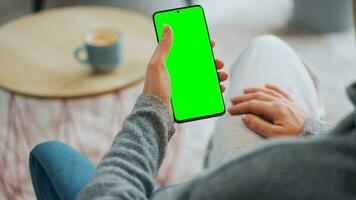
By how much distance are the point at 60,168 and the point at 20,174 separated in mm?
729

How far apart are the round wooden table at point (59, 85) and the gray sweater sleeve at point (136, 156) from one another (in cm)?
54

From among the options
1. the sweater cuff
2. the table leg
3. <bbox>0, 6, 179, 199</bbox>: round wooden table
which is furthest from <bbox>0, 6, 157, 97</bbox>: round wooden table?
the table leg

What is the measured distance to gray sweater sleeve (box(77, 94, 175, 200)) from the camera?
Answer: 2.12 feet

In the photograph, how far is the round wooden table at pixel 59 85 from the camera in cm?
129

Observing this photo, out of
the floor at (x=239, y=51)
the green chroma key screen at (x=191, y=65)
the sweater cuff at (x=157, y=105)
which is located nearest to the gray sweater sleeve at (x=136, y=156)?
the sweater cuff at (x=157, y=105)

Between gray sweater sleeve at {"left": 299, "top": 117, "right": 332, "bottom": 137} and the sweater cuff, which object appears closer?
the sweater cuff

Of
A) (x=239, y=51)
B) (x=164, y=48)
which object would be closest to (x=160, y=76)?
(x=164, y=48)

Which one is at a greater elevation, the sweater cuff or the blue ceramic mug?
the sweater cuff

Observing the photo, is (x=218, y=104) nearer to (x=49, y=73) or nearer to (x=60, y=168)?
(x=60, y=168)

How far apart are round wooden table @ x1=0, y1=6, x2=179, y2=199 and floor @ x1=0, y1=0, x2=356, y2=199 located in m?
0.01

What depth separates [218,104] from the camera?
0.95 metres

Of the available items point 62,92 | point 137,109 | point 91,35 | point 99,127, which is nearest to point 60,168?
point 137,109

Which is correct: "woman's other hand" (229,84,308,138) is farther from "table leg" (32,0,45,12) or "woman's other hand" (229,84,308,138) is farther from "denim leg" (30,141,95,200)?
"table leg" (32,0,45,12)

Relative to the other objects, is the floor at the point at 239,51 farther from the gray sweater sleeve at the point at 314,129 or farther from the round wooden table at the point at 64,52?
the gray sweater sleeve at the point at 314,129
